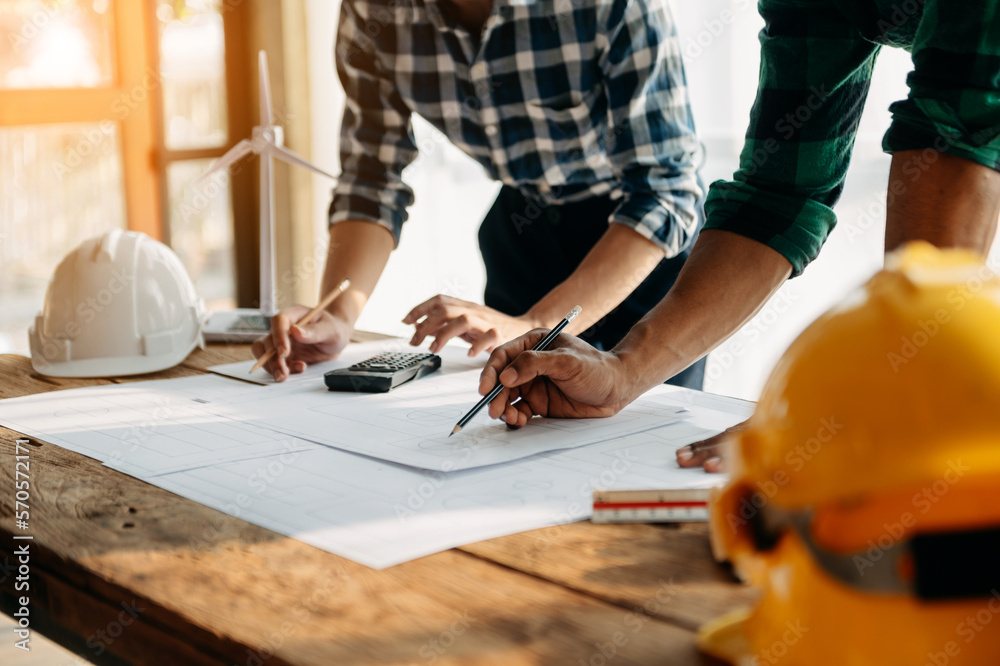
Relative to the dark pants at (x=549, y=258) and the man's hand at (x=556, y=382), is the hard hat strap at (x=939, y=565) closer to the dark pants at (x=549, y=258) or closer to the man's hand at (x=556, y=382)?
the man's hand at (x=556, y=382)

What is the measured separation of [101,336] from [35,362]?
→ 113mm

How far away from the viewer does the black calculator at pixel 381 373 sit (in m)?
1.22

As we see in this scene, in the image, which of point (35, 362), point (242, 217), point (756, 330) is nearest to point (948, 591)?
point (35, 362)

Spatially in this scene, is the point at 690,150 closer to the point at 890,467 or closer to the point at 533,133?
the point at 533,133

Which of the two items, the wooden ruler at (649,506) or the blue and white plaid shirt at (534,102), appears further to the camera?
the blue and white plaid shirt at (534,102)

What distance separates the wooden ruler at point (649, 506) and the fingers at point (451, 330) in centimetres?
64

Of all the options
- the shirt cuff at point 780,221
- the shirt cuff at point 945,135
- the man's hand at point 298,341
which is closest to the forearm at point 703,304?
the shirt cuff at point 780,221

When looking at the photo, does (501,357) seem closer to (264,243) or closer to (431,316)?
(431,316)

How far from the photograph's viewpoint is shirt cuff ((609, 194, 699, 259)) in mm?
1472

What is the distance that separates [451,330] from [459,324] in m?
0.02

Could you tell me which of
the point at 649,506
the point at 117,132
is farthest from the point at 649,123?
the point at 117,132

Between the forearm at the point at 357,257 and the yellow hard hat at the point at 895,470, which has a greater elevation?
the yellow hard hat at the point at 895,470

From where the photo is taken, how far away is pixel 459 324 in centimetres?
136

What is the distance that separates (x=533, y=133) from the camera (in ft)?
5.16
